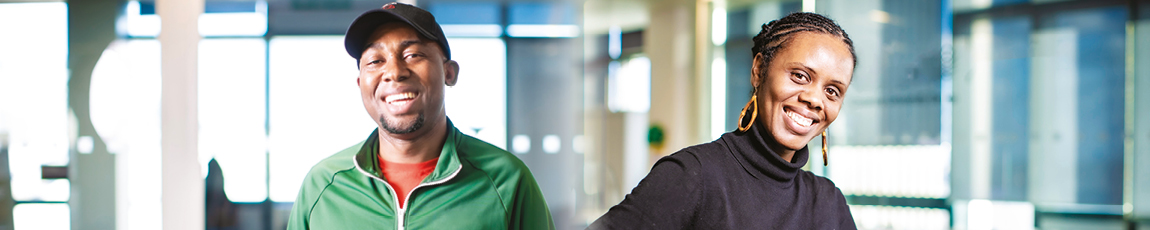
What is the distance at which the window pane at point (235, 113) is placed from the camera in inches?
71.4

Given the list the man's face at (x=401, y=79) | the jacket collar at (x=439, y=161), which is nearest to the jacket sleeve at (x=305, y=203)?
the jacket collar at (x=439, y=161)

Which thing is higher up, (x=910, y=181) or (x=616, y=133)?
(x=616, y=133)

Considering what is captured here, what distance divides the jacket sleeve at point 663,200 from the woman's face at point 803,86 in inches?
7.8

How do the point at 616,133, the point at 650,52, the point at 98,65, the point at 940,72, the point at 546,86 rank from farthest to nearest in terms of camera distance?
1. the point at 940,72
2. the point at 616,133
3. the point at 650,52
4. the point at 98,65
5. the point at 546,86

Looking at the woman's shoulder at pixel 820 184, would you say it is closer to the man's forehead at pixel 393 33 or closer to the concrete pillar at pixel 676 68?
the man's forehead at pixel 393 33

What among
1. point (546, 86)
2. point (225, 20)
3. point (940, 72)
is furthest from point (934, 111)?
point (225, 20)

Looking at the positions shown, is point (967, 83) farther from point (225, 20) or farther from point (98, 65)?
point (98, 65)

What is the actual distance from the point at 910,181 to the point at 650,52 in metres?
2.47

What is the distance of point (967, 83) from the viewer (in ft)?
14.2

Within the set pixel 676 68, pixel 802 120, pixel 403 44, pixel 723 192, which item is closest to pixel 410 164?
pixel 403 44

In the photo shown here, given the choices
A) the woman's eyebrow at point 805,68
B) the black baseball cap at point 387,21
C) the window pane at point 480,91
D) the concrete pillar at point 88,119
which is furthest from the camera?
the concrete pillar at point 88,119

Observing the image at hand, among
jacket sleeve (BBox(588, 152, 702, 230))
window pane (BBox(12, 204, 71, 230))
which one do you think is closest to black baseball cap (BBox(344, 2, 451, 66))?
jacket sleeve (BBox(588, 152, 702, 230))

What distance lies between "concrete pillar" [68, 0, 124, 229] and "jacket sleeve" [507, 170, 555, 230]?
1903 millimetres

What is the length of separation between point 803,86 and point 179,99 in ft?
5.52
